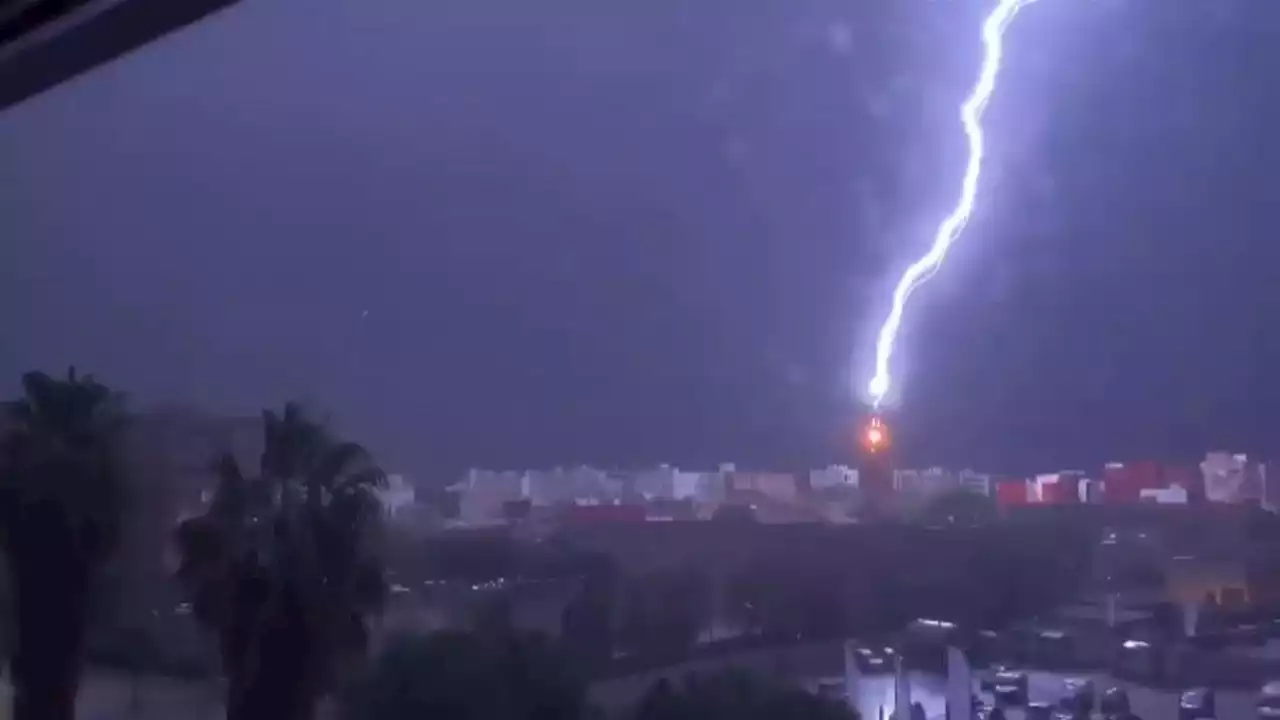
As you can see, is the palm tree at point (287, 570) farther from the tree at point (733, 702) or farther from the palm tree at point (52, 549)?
the tree at point (733, 702)

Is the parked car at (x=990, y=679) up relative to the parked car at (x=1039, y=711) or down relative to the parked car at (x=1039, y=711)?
up

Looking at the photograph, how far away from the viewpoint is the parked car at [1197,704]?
6555 mm

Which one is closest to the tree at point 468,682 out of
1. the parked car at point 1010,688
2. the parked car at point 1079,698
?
the parked car at point 1010,688

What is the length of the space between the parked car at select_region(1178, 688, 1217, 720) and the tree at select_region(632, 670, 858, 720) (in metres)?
1.74

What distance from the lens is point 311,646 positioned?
8320mm

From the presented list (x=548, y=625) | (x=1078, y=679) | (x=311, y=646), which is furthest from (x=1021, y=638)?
(x=311, y=646)

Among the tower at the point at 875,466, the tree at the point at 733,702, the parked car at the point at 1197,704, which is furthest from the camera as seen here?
the tower at the point at 875,466

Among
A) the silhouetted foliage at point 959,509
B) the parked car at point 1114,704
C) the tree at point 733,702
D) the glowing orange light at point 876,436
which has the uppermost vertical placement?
the glowing orange light at point 876,436

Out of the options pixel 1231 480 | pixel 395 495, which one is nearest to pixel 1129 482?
pixel 1231 480

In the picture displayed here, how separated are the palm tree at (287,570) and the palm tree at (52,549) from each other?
681mm

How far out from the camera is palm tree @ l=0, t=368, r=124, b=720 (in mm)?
8633

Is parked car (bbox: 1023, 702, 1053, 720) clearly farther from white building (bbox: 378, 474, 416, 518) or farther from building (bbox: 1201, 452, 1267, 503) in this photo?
white building (bbox: 378, 474, 416, 518)

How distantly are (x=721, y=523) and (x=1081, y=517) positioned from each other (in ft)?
7.86

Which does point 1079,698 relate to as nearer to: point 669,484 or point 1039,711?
point 1039,711
